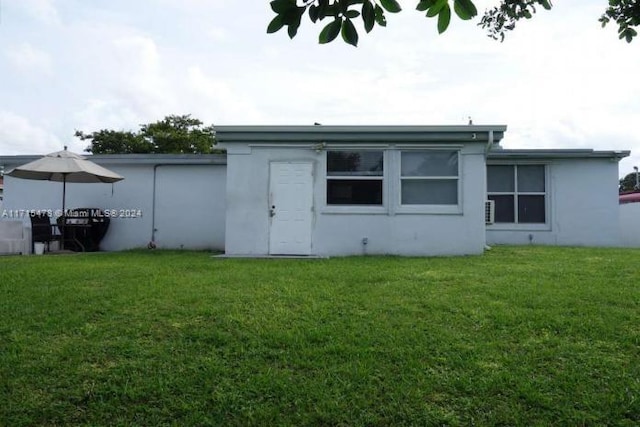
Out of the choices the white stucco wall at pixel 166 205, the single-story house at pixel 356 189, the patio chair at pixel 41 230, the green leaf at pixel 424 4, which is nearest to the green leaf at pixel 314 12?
the green leaf at pixel 424 4

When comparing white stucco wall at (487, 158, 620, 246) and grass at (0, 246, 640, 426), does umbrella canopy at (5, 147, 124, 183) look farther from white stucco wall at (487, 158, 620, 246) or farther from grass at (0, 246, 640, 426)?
white stucco wall at (487, 158, 620, 246)

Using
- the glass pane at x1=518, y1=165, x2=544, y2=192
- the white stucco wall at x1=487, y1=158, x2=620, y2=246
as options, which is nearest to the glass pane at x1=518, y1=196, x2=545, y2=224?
the white stucco wall at x1=487, y1=158, x2=620, y2=246

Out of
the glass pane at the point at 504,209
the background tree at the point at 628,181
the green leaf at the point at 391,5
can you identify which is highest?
the background tree at the point at 628,181

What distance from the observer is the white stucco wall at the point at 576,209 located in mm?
12719

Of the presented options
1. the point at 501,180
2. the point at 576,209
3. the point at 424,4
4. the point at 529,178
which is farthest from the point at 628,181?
the point at 424,4

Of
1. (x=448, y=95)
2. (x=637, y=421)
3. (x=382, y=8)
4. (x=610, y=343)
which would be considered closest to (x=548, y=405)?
(x=637, y=421)

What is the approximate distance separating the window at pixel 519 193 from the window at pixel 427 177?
12.3 ft

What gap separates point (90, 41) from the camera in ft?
35.7

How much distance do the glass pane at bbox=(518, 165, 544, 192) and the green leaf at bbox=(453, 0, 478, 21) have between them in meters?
11.9

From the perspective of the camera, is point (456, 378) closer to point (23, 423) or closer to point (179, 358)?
point (179, 358)

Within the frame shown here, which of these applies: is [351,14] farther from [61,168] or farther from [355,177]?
[61,168]

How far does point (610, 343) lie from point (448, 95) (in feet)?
37.4

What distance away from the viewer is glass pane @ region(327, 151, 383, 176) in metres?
9.86

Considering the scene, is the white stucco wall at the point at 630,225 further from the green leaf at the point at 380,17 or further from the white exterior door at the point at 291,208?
the green leaf at the point at 380,17
